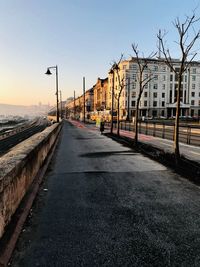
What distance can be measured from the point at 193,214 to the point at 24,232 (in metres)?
3.34

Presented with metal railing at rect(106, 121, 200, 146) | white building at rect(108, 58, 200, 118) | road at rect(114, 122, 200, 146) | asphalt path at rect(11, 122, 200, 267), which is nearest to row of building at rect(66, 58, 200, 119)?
white building at rect(108, 58, 200, 118)

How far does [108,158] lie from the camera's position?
12078 mm

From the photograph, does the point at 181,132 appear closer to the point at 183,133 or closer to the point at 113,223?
the point at 183,133

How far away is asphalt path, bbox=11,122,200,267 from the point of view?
3.62 metres

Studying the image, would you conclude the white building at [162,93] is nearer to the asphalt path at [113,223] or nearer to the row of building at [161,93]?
the row of building at [161,93]

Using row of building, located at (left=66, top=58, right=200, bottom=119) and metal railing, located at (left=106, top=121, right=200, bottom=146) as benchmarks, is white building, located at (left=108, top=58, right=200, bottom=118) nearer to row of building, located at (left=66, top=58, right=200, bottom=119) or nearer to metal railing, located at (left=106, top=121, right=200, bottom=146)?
row of building, located at (left=66, top=58, right=200, bottom=119)

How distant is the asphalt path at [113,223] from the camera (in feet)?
11.9

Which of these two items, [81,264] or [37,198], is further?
[37,198]

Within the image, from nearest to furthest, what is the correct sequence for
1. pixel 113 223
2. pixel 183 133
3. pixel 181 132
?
pixel 113 223
pixel 183 133
pixel 181 132

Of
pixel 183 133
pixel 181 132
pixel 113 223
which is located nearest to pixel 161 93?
pixel 181 132

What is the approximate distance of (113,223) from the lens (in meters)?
4.73

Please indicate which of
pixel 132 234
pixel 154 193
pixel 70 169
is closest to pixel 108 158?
pixel 70 169

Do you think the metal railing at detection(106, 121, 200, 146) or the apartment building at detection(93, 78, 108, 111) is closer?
Answer: the metal railing at detection(106, 121, 200, 146)

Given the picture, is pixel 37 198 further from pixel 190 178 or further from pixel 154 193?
pixel 190 178
